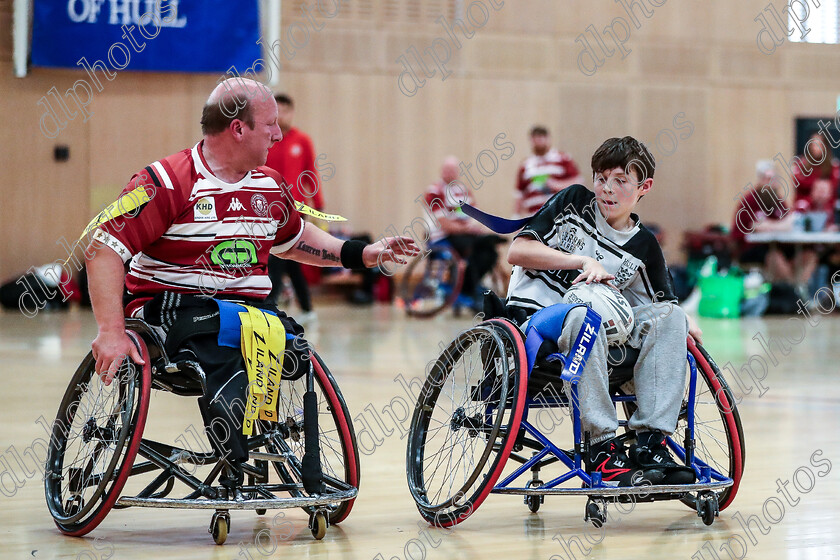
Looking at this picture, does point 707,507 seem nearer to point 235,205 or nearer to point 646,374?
point 646,374

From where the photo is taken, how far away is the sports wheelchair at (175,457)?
2412 millimetres

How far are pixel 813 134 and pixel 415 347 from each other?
773 centimetres

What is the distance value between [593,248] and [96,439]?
1.28 meters

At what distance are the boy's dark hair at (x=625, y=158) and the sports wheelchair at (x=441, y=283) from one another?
611 centimetres

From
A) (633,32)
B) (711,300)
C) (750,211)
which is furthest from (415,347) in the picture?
(633,32)

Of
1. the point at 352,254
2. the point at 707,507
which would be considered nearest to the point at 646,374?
the point at 707,507

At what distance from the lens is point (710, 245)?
413 inches

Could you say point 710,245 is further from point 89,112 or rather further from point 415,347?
point 89,112

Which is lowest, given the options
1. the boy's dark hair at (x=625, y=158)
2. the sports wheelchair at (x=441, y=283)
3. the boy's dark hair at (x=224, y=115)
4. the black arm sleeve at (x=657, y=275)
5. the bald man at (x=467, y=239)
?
the sports wheelchair at (x=441, y=283)

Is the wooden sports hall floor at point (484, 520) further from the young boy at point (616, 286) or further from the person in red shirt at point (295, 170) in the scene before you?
the person in red shirt at point (295, 170)

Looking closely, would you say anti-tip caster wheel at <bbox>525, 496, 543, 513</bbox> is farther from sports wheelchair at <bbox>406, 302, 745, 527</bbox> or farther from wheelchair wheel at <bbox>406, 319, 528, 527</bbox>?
wheelchair wheel at <bbox>406, 319, 528, 527</bbox>

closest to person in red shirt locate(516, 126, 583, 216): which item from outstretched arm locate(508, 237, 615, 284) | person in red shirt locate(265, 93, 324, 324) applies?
person in red shirt locate(265, 93, 324, 324)

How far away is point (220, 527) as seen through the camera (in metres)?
Result: 2.48

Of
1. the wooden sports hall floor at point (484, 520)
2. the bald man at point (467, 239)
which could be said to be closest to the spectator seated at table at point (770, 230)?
the bald man at point (467, 239)
